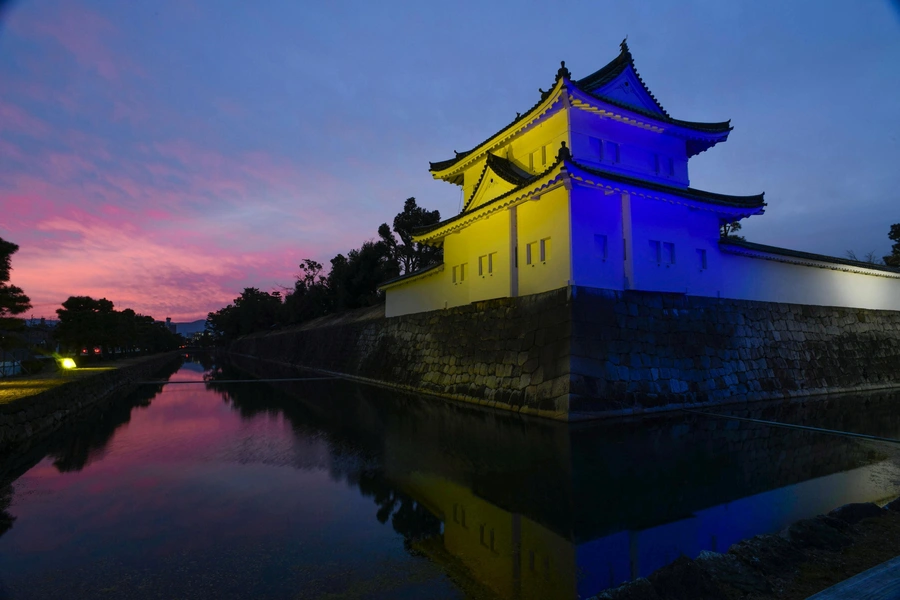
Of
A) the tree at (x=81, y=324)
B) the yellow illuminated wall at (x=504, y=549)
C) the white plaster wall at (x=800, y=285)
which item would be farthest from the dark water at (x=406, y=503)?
the tree at (x=81, y=324)

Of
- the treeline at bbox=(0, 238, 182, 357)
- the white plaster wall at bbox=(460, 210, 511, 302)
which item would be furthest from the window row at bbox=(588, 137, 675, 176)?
the treeline at bbox=(0, 238, 182, 357)

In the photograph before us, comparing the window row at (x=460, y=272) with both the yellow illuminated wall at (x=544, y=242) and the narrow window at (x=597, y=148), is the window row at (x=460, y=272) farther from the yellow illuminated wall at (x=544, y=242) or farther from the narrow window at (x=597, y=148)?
the narrow window at (x=597, y=148)

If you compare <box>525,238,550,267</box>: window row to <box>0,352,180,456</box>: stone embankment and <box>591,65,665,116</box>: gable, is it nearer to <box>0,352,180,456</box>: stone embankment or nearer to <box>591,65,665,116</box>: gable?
<box>591,65,665,116</box>: gable

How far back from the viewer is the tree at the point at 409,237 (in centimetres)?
3428

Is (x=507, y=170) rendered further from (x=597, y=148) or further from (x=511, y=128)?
(x=597, y=148)

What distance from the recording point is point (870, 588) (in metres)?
1.97

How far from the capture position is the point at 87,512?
14.5 ft

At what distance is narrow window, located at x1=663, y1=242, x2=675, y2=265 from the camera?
12.1 meters

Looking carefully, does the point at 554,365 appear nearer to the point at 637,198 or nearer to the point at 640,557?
the point at 637,198

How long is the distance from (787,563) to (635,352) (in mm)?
7855

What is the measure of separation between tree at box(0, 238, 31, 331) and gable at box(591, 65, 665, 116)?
1557 cm

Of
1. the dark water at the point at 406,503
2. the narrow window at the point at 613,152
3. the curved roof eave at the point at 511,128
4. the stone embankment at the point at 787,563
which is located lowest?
the dark water at the point at 406,503

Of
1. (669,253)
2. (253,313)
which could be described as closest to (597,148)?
(669,253)

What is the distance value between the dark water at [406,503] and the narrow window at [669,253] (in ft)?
16.2
